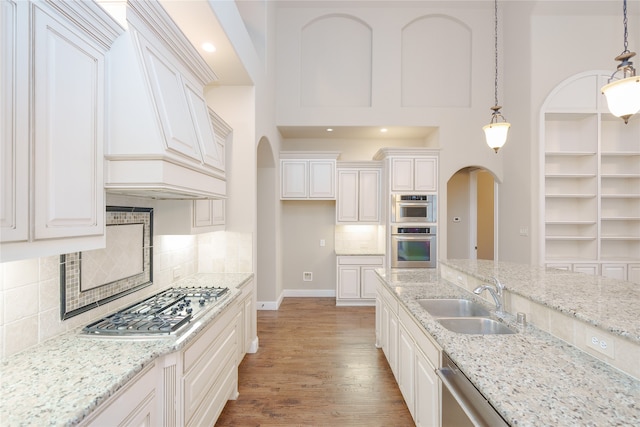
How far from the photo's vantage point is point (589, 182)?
4.19 m

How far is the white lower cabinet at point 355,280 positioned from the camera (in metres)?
4.79

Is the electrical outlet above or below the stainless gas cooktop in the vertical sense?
above

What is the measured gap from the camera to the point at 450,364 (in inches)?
56.2

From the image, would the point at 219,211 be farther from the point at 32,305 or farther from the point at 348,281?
the point at 348,281

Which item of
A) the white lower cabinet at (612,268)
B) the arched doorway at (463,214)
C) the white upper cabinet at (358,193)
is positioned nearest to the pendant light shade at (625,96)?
the white lower cabinet at (612,268)

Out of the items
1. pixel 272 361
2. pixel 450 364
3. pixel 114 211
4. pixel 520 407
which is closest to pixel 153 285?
pixel 114 211

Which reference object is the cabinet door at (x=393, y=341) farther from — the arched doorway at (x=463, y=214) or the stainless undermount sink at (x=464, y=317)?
the arched doorway at (x=463, y=214)

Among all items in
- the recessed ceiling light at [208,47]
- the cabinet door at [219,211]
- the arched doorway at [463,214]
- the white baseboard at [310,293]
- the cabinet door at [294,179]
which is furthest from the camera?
the arched doorway at [463,214]

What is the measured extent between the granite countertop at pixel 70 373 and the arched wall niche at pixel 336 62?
4360 mm

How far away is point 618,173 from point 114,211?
6.31 meters

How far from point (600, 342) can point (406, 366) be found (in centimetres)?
120

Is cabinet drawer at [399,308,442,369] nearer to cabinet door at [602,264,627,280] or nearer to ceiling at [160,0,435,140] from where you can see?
ceiling at [160,0,435,140]

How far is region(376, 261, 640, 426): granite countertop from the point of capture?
2.99 feet

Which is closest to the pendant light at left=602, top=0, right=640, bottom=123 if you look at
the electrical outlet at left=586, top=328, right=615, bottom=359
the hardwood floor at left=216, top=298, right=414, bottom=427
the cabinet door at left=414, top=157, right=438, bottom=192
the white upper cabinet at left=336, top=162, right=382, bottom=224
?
the electrical outlet at left=586, top=328, right=615, bottom=359
